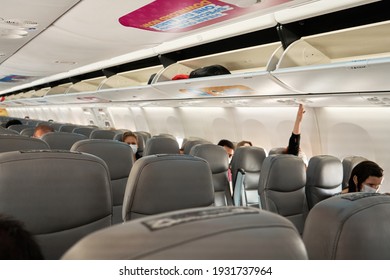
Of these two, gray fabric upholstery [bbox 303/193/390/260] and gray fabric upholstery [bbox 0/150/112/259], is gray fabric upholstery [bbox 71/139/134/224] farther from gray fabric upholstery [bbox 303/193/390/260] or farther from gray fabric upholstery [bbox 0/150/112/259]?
gray fabric upholstery [bbox 303/193/390/260]

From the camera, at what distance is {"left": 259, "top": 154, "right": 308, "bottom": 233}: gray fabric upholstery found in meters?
3.77

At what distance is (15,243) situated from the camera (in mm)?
924

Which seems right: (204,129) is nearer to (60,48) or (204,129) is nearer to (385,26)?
(60,48)

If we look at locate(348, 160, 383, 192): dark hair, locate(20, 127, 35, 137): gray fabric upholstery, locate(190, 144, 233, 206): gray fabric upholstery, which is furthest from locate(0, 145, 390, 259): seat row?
locate(20, 127, 35, 137): gray fabric upholstery

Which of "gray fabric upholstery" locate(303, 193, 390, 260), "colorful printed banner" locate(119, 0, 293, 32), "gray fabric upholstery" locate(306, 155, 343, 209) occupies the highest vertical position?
"colorful printed banner" locate(119, 0, 293, 32)

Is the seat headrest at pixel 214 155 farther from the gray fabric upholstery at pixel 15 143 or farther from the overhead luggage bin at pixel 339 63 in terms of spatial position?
the gray fabric upholstery at pixel 15 143

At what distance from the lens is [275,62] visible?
4316mm

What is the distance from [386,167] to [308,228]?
192 inches

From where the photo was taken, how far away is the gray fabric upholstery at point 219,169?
14.6ft

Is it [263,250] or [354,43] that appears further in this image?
[354,43]

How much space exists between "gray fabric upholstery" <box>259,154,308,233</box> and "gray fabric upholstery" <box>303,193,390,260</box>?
7.50ft

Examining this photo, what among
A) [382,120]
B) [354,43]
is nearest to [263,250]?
[354,43]

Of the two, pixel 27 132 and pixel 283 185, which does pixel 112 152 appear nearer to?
pixel 283 185

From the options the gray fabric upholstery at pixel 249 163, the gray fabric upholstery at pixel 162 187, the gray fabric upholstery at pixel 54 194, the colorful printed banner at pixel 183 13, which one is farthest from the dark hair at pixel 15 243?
the gray fabric upholstery at pixel 249 163
